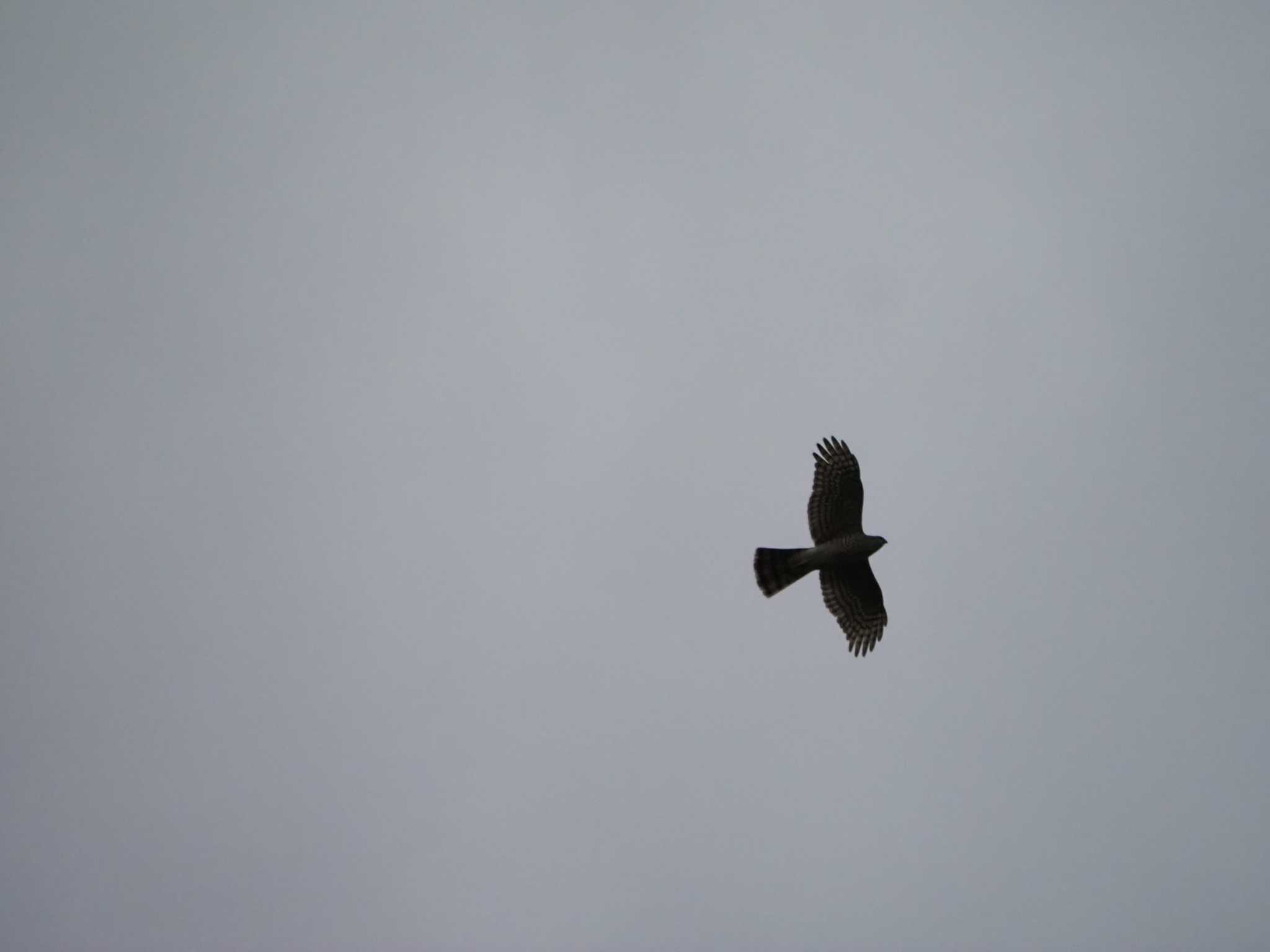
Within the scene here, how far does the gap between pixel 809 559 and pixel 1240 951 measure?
7061 cm

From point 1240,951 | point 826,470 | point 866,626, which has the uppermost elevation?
point 826,470

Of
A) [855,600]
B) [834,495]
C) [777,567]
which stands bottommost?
[855,600]

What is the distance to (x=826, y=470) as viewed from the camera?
68.6 feet

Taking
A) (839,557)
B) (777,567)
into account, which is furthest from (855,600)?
(777,567)

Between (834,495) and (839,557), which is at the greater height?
(834,495)

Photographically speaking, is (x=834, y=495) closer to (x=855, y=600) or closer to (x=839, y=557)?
(x=839, y=557)

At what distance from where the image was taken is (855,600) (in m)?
21.8

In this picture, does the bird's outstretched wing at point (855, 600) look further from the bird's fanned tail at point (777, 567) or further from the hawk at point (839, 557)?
the bird's fanned tail at point (777, 567)

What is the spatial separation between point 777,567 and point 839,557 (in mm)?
1347

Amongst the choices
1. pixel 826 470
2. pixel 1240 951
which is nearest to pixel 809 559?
pixel 826 470

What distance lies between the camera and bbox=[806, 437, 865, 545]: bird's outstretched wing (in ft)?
68.4

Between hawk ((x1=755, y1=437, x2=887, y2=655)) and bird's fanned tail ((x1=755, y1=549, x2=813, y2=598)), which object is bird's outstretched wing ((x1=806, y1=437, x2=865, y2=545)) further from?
bird's fanned tail ((x1=755, y1=549, x2=813, y2=598))

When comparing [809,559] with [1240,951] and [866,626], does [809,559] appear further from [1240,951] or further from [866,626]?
[1240,951]

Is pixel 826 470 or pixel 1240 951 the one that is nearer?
pixel 826 470
